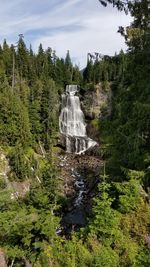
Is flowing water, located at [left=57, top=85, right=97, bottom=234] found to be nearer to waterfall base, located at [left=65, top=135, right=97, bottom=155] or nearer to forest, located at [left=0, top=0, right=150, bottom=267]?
waterfall base, located at [left=65, top=135, right=97, bottom=155]

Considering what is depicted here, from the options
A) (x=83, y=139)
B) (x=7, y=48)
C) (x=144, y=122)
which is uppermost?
(x=7, y=48)

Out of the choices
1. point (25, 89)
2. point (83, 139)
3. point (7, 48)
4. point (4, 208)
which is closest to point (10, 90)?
point (25, 89)

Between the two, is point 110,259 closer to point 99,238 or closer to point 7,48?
point 99,238

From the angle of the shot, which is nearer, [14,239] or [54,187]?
[14,239]

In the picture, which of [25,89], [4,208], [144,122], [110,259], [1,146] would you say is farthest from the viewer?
[25,89]

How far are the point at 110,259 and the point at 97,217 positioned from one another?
2.84 metres

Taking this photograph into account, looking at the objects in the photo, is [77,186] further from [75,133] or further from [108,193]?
[108,193]

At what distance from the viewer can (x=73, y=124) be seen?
226 feet

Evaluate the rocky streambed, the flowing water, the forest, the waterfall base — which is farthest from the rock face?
the forest

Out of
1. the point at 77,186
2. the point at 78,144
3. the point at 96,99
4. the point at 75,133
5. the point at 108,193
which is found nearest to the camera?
the point at 108,193

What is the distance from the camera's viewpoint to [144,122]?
41.5ft

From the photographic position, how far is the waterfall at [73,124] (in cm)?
6269

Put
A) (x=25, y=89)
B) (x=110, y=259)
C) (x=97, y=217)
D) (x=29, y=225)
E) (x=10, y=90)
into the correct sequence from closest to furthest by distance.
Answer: (x=110, y=259) < (x=97, y=217) < (x=29, y=225) < (x=10, y=90) < (x=25, y=89)

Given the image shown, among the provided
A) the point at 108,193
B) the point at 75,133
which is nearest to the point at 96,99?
the point at 75,133
